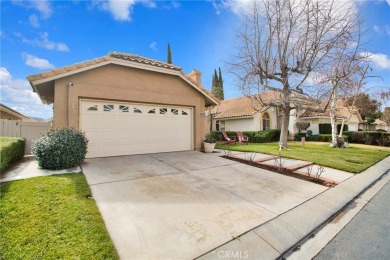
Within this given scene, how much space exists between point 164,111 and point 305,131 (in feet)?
70.5

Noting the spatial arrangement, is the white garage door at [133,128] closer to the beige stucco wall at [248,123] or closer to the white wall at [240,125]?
the beige stucco wall at [248,123]

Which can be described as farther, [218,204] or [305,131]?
[305,131]

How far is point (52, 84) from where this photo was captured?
27.3 feet

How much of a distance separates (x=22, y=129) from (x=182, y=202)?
34.5 ft

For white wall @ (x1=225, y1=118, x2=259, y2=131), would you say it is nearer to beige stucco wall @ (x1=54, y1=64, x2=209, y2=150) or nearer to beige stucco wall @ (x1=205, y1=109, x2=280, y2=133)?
beige stucco wall @ (x1=205, y1=109, x2=280, y2=133)

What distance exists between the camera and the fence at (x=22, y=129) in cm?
974

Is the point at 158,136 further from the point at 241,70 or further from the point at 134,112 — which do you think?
the point at 241,70

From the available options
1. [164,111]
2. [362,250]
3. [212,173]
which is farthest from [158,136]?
[362,250]

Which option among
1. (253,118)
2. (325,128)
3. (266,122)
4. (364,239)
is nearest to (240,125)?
(253,118)

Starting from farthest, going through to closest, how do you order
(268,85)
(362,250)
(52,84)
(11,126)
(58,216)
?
(268,85) → (11,126) → (52,84) → (58,216) → (362,250)

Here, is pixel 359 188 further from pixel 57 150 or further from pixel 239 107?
pixel 239 107

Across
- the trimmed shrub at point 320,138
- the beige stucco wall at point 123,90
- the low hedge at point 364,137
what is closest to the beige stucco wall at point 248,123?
the low hedge at point 364,137

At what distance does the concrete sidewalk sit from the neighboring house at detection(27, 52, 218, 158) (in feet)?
25.1

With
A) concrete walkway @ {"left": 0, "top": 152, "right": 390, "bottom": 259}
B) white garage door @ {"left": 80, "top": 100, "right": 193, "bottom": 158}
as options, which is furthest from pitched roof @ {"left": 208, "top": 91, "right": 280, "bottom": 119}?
concrete walkway @ {"left": 0, "top": 152, "right": 390, "bottom": 259}
